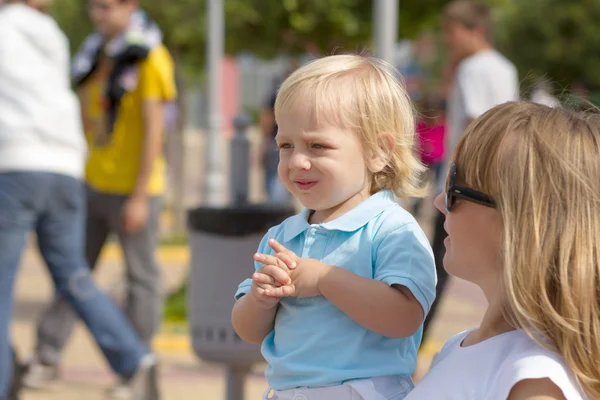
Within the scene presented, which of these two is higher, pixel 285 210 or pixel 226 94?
pixel 285 210

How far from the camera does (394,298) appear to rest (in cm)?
198

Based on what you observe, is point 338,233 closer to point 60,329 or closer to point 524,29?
point 60,329

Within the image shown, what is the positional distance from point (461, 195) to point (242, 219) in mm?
2224

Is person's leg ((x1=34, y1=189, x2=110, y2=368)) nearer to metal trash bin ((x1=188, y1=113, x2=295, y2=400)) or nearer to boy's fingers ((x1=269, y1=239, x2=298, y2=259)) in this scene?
metal trash bin ((x1=188, y1=113, x2=295, y2=400))

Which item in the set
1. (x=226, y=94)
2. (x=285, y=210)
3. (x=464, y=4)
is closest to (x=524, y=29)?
(x=226, y=94)

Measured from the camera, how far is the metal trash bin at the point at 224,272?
13.0 ft

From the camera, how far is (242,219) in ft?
13.1

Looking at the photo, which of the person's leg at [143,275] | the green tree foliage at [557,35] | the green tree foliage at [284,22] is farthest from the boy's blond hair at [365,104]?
the green tree foliage at [557,35]

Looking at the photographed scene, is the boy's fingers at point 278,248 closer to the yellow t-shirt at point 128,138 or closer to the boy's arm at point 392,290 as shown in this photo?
the boy's arm at point 392,290

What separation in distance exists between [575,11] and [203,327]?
26129 millimetres

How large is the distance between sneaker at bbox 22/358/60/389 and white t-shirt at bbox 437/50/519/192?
2.20 metres

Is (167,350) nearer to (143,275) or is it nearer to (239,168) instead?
(143,275)

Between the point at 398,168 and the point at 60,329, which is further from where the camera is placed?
the point at 60,329

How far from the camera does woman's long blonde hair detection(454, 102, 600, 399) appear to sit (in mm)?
1728
